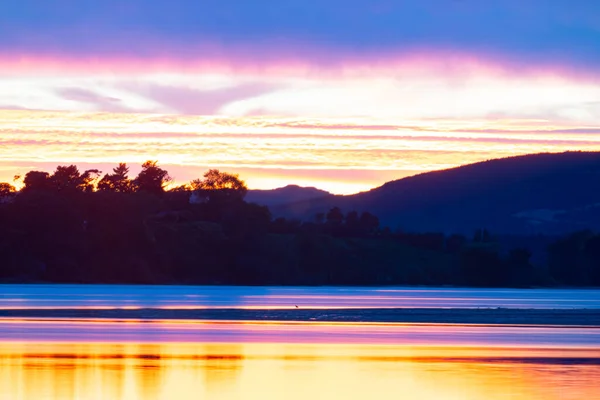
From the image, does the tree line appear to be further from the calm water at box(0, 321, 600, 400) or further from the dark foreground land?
the calm water at box(0, 321, 600, 400)

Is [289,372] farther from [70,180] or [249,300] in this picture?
[70,180]

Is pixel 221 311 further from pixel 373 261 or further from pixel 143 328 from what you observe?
pixel 373 261

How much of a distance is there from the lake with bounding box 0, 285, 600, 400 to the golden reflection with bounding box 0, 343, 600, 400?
26 millimetres

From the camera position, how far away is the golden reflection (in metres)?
28.0

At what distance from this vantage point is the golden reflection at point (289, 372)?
28031 millimetres

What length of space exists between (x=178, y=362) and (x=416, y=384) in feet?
25.0

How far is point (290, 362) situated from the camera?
1380 inches

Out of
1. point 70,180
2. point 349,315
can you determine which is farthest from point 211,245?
point 349,315

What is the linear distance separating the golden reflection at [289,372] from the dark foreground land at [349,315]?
16832 mm

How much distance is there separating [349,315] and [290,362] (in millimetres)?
25320

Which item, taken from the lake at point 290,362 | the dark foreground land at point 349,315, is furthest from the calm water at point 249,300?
the lake at point 290,362

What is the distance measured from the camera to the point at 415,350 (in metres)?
39.5

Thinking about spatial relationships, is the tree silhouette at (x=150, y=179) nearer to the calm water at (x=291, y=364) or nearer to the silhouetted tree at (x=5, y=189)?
the silhouetted tree at (x=5, y=189)

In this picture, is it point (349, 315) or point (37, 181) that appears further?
point (37, 181)
